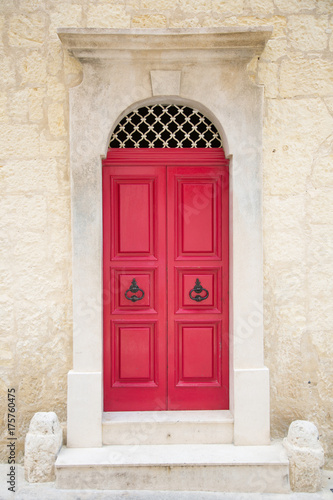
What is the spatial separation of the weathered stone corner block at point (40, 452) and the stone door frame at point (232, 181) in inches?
9.4

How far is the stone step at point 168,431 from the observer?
3588 mm

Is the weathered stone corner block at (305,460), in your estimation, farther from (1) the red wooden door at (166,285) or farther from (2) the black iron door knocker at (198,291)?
(2) the black iron door knocker at (198,291)

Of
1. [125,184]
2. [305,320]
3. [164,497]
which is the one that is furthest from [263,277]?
[164,497]

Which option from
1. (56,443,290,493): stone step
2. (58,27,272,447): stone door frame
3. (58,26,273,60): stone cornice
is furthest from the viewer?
(58,27,272,447): stone door frame

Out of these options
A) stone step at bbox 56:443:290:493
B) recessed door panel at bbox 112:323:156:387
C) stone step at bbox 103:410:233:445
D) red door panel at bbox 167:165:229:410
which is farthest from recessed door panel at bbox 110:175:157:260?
stone step at bbox 56:443:290:493

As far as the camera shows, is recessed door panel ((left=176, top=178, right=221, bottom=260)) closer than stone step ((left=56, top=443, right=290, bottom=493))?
No

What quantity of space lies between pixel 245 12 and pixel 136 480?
4334mm

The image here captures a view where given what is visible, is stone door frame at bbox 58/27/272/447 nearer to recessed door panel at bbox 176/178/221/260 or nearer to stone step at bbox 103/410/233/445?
stone step at bbox 103/410/233/445

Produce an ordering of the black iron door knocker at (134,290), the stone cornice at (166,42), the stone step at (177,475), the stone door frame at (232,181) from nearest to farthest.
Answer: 1. the stone step at (177,475)
2. the stone cornice at (166,42)
3. the stone door frame at (232,181)
4. the black iron door knocker at (134,290)

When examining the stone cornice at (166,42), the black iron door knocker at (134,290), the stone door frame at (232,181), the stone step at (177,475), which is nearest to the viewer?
the stone step at (177,475)

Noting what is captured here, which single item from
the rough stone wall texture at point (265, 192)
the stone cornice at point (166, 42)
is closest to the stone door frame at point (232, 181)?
the stone cornice at point (166, 42)

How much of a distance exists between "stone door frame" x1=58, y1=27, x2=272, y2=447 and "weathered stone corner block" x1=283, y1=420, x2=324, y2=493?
0.31m

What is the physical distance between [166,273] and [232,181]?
1093mm

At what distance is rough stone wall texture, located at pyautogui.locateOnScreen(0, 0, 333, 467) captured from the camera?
3.66 metres
